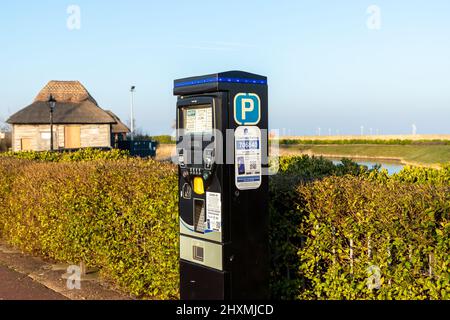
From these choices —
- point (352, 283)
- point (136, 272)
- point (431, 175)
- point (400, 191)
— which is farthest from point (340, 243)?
point (431, 175)

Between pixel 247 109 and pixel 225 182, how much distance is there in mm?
666

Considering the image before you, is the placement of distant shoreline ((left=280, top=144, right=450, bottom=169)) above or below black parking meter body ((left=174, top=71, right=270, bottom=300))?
below

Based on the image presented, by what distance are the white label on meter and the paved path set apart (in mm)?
3308

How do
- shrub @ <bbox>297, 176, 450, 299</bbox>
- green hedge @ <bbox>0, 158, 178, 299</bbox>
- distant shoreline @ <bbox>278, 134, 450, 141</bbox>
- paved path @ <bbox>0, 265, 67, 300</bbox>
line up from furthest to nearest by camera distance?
distant shoreline @ <bbox>278, 134, 450, 141</bbox>
paved path @ <bbox>0, 265, 67, 300</bbox>
green hedge @ <bbox>0, 158, 178, 299</bbox>
shrub @ <bbox>297, 176, 450, 299</bbox>

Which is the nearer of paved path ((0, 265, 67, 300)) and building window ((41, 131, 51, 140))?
paved path ((0, 265, 67, 300))

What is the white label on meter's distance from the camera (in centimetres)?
440

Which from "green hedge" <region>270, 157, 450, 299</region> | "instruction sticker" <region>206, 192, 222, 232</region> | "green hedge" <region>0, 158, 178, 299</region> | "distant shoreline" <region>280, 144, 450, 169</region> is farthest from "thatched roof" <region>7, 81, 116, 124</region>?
"instruction sticker" <region>206, 192, 222, 232</region>

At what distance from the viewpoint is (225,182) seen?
4320mm

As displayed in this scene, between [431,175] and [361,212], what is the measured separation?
11.2ft

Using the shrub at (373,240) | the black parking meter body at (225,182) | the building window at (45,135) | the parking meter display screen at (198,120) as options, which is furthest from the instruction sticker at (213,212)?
the building window at (45,135)

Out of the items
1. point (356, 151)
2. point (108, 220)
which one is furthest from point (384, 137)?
point (108, 220)

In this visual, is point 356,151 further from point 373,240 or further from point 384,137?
point 373,240

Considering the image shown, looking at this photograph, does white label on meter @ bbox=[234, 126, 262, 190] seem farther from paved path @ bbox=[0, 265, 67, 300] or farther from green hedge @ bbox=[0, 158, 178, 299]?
paved path @ bbox=[0, 265, 67, 300]

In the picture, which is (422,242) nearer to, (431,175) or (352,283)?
(352,283)
